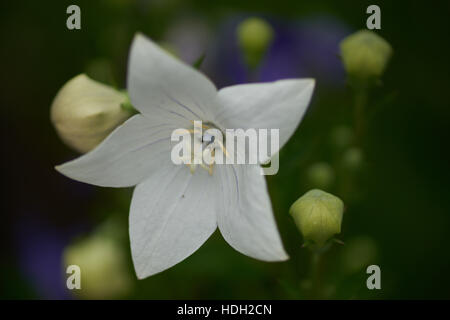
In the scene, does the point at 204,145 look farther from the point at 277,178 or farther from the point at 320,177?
the point at 320,177

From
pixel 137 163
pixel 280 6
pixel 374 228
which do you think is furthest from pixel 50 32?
pixel 374 228

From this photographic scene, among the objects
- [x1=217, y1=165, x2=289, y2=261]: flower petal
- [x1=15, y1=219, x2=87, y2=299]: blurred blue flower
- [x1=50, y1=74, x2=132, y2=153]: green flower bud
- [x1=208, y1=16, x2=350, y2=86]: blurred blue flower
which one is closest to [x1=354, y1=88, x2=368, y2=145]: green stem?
[x1=217, y1=165, x2=289, y2=261]: flower petal

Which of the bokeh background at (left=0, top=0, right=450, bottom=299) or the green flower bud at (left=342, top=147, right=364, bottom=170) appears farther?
the bokeh background at (left=0, top=0, right=450, bottom=299)

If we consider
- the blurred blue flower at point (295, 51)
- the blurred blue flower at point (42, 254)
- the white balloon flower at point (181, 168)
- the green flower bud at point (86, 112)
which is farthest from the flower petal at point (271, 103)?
the blurred blue flower at point (42, 254)

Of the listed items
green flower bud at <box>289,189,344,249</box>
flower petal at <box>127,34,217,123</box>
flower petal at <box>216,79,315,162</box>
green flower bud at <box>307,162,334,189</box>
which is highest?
flower petal at <box>127,34,217,123</box>

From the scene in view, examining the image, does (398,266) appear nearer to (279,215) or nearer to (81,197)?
(279,215)

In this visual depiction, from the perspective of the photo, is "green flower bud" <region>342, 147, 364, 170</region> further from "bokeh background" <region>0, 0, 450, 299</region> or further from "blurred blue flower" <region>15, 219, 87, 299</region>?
"blurred blue flower" <region>15, 219, 87, 299</region>
